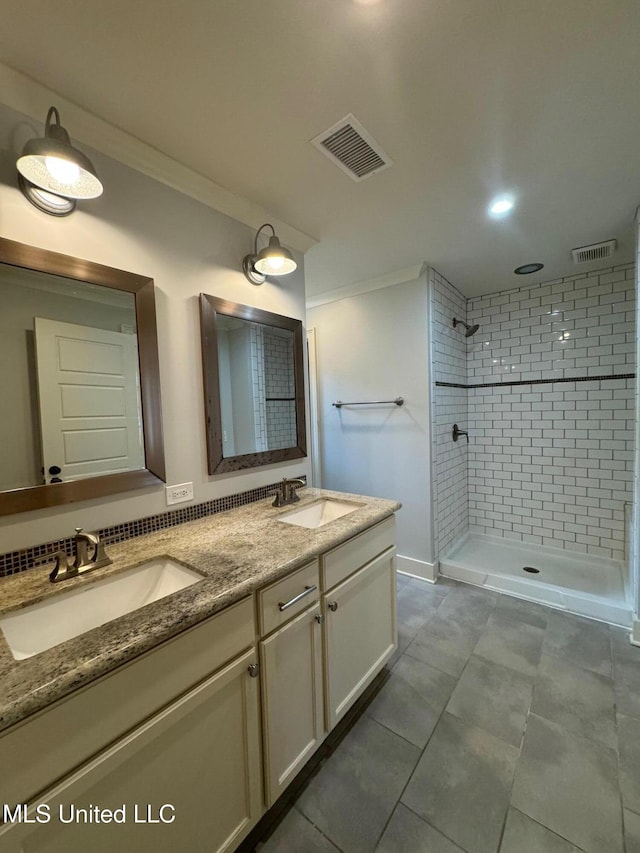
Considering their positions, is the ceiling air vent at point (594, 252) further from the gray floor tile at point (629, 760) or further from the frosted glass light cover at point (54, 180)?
the frosted glass light cover at point (54, 180)

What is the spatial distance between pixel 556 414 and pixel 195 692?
3289 millimetres

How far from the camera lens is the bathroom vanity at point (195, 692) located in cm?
62

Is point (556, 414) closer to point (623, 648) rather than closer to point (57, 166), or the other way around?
point (623, 648)

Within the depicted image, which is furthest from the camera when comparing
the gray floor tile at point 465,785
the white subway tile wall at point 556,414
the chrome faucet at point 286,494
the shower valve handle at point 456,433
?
the shower valve handle at point 456,433

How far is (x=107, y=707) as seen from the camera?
690mm

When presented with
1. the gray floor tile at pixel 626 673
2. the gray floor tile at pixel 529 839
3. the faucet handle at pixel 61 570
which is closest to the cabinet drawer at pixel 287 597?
the faucet handle at pixel 61 570

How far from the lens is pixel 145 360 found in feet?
4.41

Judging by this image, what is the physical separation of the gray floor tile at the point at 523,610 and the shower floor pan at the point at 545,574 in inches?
2.5

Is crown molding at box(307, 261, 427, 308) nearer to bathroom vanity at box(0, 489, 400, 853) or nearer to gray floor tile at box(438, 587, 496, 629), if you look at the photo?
bathroom vanity at box(0, 489, 400, 853)

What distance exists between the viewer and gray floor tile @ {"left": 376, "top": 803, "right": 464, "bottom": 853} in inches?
40.6

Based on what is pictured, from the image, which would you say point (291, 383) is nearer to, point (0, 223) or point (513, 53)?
point (0, 223)

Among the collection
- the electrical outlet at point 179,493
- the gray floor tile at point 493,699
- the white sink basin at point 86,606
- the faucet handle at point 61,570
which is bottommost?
the gray floor tile at point 493,699

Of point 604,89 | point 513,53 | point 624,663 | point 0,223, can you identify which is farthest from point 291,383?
point 624,663

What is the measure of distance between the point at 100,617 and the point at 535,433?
3382 millimetres
